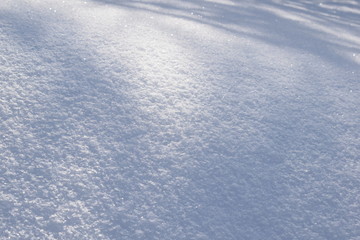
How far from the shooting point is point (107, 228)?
36.8 inches

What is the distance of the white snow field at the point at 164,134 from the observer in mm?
1000

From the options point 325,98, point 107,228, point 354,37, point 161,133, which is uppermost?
point 354,37

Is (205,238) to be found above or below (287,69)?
below

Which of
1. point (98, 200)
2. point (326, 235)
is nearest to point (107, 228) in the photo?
point (98, 200)

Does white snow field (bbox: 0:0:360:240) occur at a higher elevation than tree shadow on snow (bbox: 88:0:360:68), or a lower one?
lower

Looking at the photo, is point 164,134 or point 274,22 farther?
point 274,22

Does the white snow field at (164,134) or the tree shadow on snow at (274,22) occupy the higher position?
the tree shadow on snow at (274,22)

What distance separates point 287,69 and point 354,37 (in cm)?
160

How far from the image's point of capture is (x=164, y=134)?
1360mm

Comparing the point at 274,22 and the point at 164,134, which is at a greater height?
the point at 274,22

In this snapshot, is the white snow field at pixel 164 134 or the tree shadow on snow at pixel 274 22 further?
the tree shadow on snow at pixel 274 22

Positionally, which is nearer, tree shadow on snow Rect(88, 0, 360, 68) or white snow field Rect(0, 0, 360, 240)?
white snow field Rect(0, 0, 360, 240)

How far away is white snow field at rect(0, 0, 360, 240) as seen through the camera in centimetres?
100

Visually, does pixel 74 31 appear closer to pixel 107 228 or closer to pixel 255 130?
pixel 255 130
